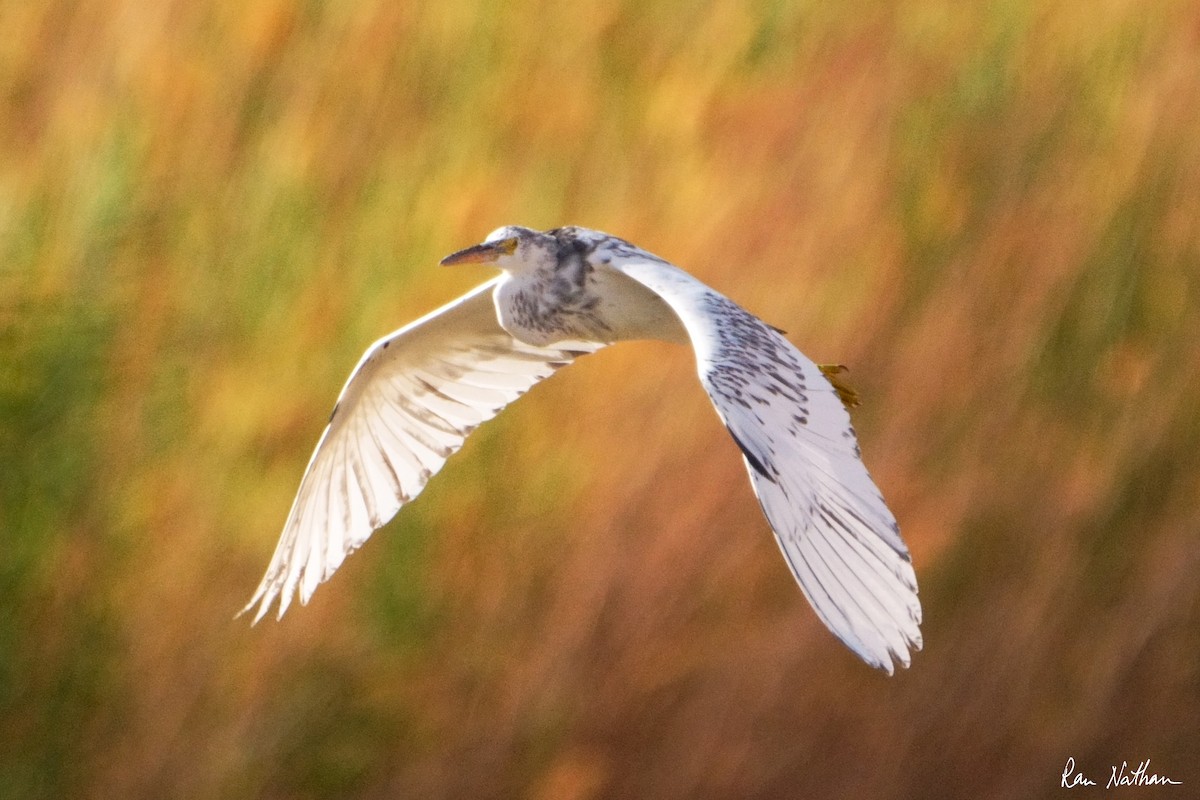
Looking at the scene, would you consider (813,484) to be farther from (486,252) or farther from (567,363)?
(567,363)

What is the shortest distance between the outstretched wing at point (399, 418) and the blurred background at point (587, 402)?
0.81 feet

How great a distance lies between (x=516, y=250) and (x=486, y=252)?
0.04m

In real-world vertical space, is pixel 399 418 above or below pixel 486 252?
below

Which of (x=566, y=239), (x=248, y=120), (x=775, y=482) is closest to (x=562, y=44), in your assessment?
(x=248, y=120)

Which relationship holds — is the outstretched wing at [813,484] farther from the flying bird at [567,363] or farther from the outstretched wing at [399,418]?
the outstretched wing at [399,418]

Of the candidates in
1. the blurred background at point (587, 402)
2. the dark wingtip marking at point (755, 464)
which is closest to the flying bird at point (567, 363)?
the dark wingtip marking at point (755, 464)

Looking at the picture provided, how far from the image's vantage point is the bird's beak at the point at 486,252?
6.89 feet

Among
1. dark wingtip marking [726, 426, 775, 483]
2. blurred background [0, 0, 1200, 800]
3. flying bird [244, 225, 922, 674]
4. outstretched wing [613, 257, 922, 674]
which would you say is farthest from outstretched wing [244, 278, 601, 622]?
dark wingtip marking [726, 426, 775, 483]

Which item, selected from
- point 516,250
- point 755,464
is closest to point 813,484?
point 755,464

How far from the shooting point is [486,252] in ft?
6.90

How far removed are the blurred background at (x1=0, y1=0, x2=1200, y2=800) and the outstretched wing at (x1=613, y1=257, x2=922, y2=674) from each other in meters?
0.87

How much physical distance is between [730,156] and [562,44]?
0.35 metres

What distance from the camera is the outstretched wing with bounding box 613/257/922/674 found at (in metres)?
1.41

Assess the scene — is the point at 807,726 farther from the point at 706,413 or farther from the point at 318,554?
the point at 318,554
